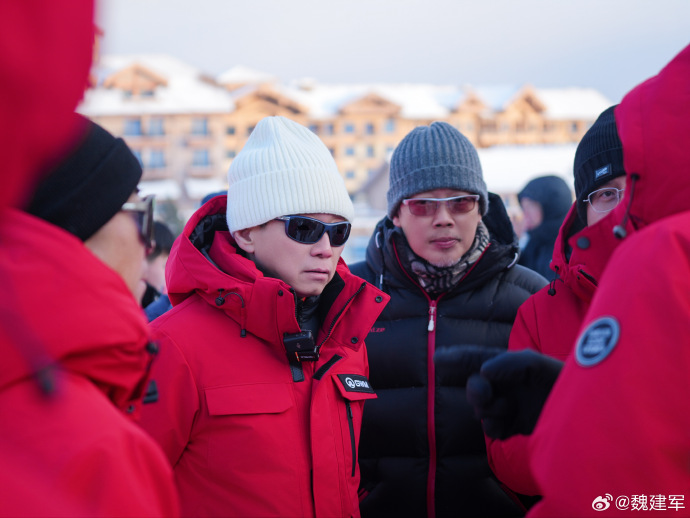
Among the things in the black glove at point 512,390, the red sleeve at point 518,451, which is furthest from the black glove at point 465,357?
the red sleeve at point 518,451

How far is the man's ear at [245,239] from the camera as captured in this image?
8.52 feet

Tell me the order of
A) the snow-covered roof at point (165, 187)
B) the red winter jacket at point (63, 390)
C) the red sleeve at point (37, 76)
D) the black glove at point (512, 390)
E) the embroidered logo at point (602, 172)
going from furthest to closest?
the snow-covered roof at point (165, 187) → the embroidered logo at point (602, 172) → the black glove at point (512, 390) → the red winter jacket at point (63, 390) → the red sleeve at point (37, 76)

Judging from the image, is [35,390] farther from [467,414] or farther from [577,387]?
[467,414]

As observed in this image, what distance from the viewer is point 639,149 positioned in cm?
136

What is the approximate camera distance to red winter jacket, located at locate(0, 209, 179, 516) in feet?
3.42

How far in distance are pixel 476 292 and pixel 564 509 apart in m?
2.09

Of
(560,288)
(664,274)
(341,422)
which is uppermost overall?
(664,274)

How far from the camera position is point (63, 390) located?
1.10 meters

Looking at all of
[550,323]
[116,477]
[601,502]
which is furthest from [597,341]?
[550,323]

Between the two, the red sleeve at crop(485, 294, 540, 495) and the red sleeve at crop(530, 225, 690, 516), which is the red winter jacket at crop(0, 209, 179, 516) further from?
the red sleeve at crop(485, 294, 540, 495)

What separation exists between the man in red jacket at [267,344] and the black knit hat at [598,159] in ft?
3.17

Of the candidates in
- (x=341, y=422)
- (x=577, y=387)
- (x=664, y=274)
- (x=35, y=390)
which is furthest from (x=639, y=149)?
(x=341, y=422)

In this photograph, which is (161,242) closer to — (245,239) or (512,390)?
(245,239)

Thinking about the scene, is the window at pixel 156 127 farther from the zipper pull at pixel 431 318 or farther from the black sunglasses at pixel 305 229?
the black sunglasses at pixel 305 229
